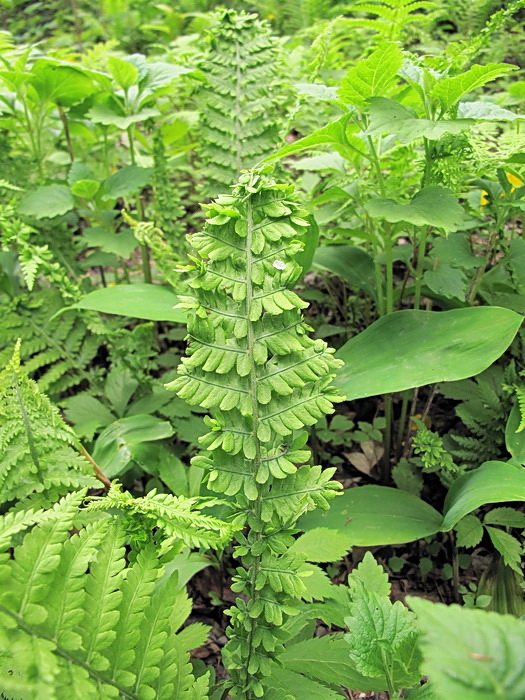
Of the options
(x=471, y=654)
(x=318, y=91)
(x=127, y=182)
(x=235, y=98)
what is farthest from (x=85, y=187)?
(x=471, y=654)

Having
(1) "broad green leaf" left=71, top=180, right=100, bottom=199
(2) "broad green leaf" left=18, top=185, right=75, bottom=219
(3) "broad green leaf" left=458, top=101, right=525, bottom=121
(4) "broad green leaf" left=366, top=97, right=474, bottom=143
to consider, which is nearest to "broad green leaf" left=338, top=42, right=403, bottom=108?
(4) "broad green leaf" left=366, top=97, right=474, bottom=143

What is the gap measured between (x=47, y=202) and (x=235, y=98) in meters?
0.87

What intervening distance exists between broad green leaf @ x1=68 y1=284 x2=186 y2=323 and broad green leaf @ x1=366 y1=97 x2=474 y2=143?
0.79 meters

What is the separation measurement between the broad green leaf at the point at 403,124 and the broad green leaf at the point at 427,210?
0.18 meters

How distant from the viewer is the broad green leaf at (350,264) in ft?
6.31

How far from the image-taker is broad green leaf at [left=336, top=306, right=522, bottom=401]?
1339mm

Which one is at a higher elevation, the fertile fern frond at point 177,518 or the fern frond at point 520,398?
the fertile fern frond at point 177,518

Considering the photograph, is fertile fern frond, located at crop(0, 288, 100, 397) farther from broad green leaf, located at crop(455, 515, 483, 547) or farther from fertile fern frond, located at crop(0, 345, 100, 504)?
broad green leaf, located at crop(455, 515, 483, 547)

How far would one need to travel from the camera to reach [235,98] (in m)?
2.03

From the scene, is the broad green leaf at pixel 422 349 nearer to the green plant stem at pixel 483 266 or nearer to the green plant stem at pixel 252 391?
the green plant stem at pixel 483 266

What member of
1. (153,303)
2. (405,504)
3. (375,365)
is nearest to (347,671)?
(405,504)

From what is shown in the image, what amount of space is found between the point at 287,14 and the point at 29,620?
530 cm

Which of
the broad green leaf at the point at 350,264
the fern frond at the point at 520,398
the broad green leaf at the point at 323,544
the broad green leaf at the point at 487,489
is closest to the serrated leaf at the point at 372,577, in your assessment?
the broad green leaf at the point at 323,544

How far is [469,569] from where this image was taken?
1.68 metres
